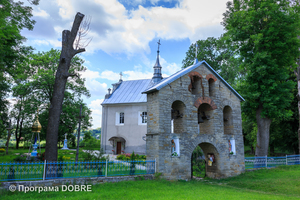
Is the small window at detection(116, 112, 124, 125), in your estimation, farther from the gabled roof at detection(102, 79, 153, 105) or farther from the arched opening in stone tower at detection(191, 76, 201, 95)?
the arched opening in stone tower at detection(191, 76, 201, 95)

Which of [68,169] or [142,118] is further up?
[142,118]

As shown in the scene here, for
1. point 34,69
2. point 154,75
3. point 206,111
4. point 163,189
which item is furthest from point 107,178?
point 34,69

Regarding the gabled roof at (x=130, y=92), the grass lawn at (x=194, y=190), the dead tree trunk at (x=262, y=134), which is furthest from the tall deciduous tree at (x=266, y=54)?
the gabled roof at (x=130, y=92)

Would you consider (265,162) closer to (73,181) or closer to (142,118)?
(73,181)

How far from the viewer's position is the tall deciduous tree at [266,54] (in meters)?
15.7

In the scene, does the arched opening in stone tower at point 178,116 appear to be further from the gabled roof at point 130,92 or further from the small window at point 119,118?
the small window at point 119,118

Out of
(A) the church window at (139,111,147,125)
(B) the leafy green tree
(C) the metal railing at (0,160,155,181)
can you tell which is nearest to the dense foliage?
(C) the metal railing at (0,160,155,181)

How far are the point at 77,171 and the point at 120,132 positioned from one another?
16.6 m

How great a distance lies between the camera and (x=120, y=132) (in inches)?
1014

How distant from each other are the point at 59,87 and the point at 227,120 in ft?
34.1

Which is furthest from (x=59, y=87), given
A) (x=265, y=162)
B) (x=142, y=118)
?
(x=142, y=118)

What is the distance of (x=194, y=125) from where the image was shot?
41.0ft

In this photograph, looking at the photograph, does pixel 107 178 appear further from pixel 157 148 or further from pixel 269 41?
pixel 269 41

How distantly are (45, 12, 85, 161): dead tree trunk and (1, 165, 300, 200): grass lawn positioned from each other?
2.36 metres
